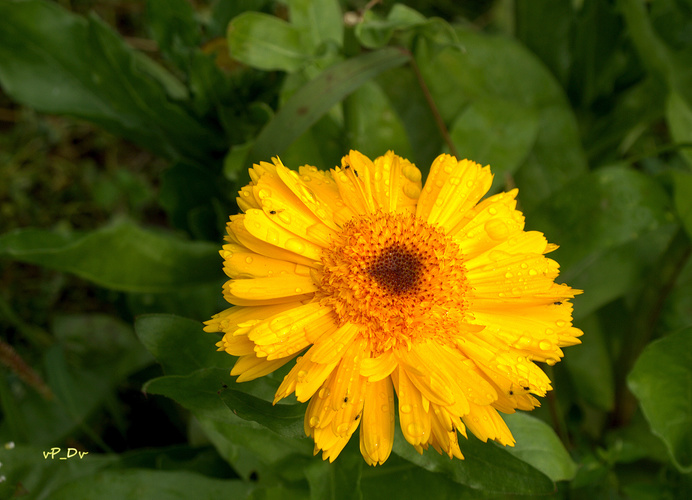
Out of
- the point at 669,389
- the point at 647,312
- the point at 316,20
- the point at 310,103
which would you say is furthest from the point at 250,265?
the point at 647,312

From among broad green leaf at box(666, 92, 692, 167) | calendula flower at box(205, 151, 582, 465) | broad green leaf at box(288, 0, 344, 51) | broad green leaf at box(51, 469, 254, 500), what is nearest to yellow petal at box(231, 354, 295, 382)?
calendula flower at box(205, 151, 582, 465)

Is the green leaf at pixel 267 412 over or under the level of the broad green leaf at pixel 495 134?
over

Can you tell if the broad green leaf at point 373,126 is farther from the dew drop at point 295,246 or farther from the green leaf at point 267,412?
the green leaf at point 267,412

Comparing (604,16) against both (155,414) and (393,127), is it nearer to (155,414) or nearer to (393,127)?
(393,127)

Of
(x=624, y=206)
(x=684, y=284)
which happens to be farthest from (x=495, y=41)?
(x=684, y=284)

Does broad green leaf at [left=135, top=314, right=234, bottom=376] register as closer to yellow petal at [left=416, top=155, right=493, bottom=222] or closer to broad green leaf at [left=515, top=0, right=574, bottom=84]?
yellow petal at [left=416, top=155, right=493, bottom=222]

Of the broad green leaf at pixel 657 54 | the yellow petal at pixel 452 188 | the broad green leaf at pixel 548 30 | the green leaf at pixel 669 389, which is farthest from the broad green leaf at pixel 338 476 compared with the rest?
the broad green leaf at pixel 548 30
